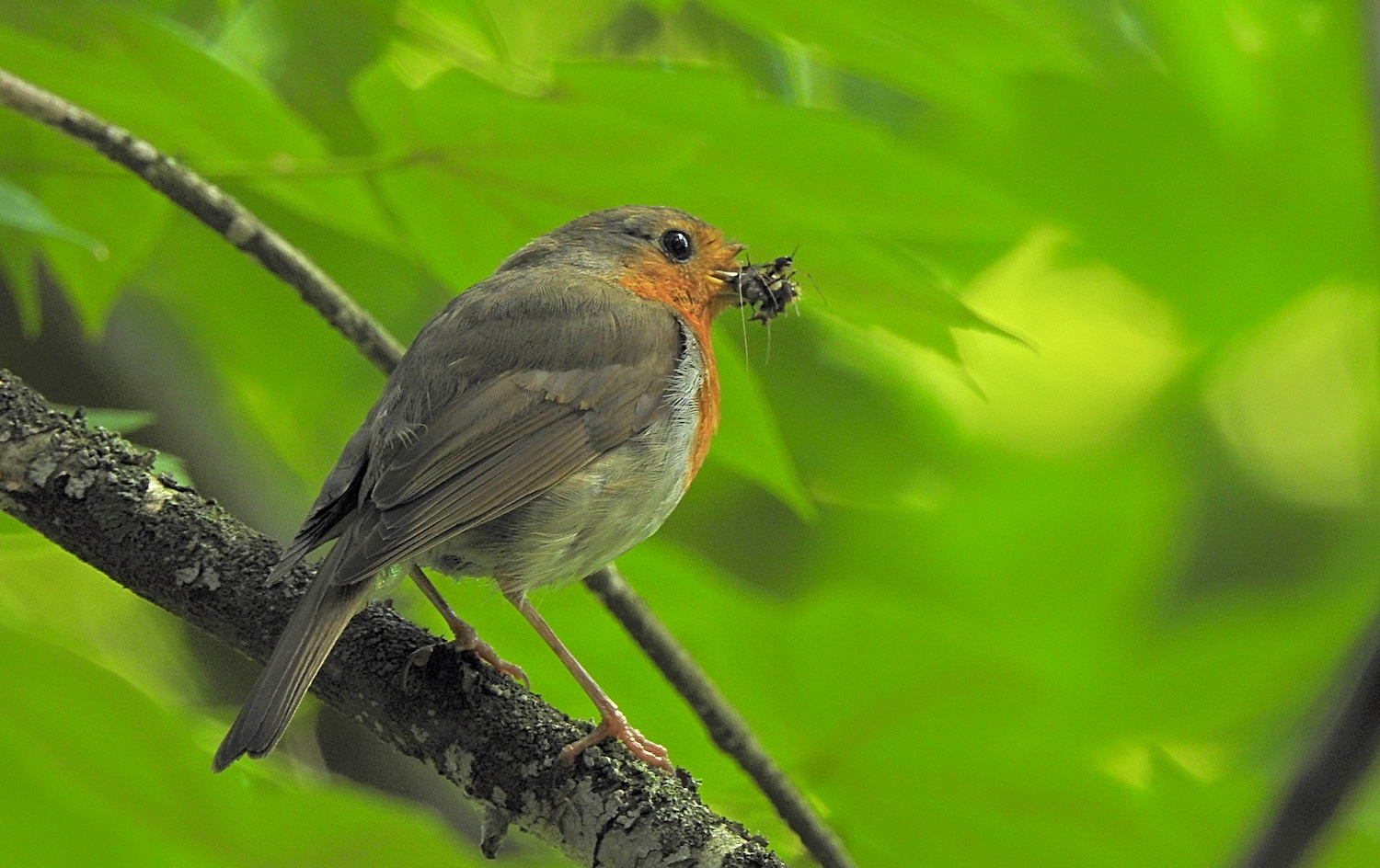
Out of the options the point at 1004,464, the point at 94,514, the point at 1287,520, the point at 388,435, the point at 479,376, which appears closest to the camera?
the point at 94,514

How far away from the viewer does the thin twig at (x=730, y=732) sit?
220 cm

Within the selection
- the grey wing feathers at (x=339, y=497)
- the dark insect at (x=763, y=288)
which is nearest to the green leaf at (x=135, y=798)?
the grey wing feathers at (x=339, y=497)

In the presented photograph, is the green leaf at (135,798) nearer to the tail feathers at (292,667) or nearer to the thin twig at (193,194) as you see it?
the tail feathers at (292,667)

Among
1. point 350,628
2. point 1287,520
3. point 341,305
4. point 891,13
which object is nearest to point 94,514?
point 350,628

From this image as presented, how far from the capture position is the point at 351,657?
7.18 ft

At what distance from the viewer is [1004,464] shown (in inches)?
121

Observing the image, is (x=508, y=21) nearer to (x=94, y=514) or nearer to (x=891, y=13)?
(x=891, y=13)

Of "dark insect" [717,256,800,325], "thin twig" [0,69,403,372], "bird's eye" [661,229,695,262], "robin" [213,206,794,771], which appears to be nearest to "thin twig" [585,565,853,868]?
"robin" [213,206,794,771]

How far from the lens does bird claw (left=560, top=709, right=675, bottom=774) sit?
2012mm

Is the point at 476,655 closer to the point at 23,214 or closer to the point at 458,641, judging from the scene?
the point at 458,641

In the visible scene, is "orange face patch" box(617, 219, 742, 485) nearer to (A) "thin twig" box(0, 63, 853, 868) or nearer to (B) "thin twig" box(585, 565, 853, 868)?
(A) "thin twig" box(0, 63, 853, 868)

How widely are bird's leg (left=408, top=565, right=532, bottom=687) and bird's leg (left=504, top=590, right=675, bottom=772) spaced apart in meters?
0.07

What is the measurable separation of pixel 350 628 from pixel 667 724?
0.52 meters

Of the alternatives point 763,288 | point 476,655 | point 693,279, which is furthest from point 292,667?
point 693,279
